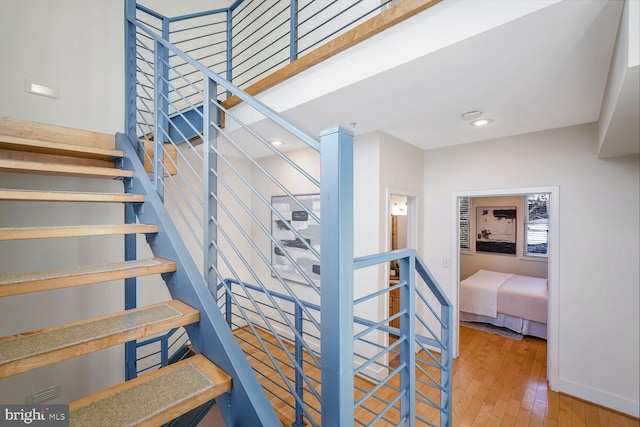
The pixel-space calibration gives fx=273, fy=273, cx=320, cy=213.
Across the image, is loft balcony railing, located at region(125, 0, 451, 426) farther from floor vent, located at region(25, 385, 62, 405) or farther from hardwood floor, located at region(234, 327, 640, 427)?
floor vent, located at region(25, 385, 62, 405)

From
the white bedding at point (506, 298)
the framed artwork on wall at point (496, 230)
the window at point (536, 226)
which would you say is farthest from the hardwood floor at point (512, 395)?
the framed artwork on wall at point (496, 230)

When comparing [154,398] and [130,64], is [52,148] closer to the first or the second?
[130,64]

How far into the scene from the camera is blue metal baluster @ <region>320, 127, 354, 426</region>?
735 mm

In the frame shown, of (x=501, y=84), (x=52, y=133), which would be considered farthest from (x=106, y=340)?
(x=501, y=84)

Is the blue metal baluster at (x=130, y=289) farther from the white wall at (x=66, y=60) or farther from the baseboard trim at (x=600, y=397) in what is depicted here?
Answer: the baseboard trim at (x=600, y=397)

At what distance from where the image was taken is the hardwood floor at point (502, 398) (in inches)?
87.8

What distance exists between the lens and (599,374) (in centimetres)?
237

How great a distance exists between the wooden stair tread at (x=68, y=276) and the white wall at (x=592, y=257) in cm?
319

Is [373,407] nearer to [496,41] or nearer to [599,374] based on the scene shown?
[599,374]

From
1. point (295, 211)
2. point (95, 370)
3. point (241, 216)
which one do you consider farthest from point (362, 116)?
point (95, 370)

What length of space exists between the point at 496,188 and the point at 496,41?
80.1 inches

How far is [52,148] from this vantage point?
60.4 inches

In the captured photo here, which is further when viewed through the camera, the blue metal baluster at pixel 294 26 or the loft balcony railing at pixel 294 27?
the blue metal baluster at pixel 294 26

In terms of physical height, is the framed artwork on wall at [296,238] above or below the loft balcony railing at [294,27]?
below
